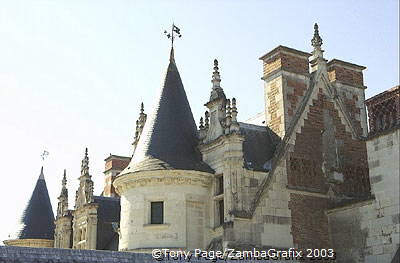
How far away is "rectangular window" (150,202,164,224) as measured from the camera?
20453mm

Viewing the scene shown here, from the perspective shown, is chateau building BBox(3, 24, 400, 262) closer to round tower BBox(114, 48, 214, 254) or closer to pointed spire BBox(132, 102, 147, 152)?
round tower BBox(114, 48, 214, 254)

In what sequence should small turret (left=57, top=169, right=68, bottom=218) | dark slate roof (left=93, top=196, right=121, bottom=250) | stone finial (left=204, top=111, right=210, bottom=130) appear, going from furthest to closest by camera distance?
small turret (left=57, top=169, right=68, bottom=218) < dark slate roof (left=93, top=196, right=121, bottom=250) < stone finial (left=204, top=111, right=210, bottom=130)

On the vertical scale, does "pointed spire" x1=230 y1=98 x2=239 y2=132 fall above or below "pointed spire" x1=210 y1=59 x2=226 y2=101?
below

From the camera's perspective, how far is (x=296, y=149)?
21.2m

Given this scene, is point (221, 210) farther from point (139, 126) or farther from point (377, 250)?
point (139, 126)

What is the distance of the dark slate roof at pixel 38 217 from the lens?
31547mm

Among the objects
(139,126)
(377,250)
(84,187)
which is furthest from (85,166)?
(377,250)

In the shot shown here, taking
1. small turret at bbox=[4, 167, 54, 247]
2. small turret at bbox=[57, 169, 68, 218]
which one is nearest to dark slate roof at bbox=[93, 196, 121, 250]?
small turret at bbox=[57, 169, 68, 218]

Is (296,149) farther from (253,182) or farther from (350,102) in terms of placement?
(350,102)

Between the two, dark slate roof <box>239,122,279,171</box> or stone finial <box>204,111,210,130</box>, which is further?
stone finial <box>204,111,210,130</box>

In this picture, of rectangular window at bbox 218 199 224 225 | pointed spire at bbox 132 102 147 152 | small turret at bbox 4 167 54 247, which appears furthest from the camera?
small turret at bbox 4 167 54 247

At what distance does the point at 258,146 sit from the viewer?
2141 centimetres

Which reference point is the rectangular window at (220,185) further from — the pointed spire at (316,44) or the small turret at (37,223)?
the small turret at (37,223)

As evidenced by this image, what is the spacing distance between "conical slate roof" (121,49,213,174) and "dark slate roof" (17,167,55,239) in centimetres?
1202
